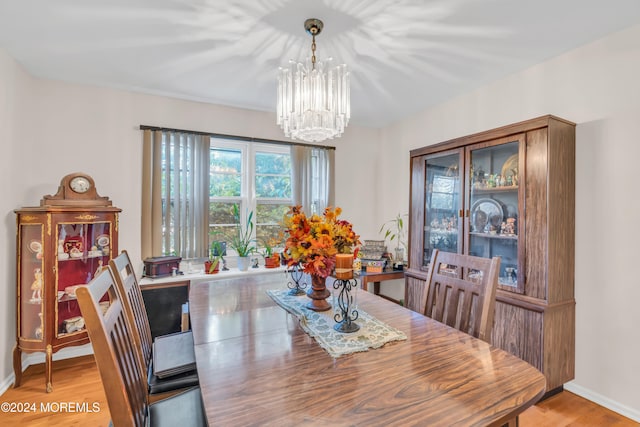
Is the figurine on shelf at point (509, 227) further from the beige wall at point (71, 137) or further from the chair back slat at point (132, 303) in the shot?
the beige wall at point (71, 137)

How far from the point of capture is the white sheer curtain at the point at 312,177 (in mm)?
3646

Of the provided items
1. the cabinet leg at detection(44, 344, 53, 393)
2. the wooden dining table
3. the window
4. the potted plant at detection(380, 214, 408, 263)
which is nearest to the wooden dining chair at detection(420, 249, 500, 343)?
the wooden dining table

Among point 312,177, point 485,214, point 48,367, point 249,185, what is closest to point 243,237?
point 249,185

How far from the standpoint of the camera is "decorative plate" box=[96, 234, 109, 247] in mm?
2629

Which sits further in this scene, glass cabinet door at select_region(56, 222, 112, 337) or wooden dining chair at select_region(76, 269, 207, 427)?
glass cabinet door at select_region(56, 222, 112, 337)

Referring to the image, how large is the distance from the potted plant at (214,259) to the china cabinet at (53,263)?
0.96m

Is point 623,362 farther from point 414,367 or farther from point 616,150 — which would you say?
point 414,367

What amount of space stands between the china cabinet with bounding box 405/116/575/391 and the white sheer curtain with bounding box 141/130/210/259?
2529 millimetres

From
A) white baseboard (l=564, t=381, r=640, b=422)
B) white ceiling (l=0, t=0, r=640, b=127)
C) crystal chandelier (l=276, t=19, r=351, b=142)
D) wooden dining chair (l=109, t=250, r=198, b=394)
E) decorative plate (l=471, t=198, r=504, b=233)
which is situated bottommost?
white baseboard (l=564, t=381, r=640, b=422)

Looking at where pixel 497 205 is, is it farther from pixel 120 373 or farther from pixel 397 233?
pixel 120 373

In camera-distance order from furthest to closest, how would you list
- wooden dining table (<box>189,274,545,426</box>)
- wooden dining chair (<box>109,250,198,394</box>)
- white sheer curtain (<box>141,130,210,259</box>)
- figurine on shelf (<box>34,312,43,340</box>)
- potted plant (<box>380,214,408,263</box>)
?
potted plant (<box>380,214,408,263</box>) → white sheer curtain (<box>141,130,210,259</box>) → figurine on shelf (<box>34,312,43,340</box>) → wooden dining chair (<box>109,250,198,394</box>) → wooden dining table (<box>189,274,545,426</box>)

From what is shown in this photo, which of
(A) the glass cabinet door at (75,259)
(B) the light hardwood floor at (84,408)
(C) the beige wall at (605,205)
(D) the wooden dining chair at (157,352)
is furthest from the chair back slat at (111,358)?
(C) the beige wall at (605,205)

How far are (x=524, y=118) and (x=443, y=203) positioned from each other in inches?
36.9

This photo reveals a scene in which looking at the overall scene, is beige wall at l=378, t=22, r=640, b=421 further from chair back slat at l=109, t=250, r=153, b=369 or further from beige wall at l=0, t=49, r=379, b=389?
beige wall at l=0, t=49, r=379, b=389
